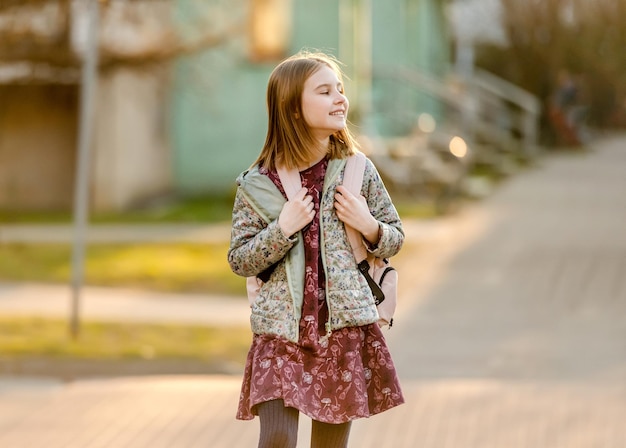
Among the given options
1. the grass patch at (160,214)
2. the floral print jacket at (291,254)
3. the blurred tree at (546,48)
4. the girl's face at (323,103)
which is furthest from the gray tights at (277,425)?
the blurred tree at (546,48)

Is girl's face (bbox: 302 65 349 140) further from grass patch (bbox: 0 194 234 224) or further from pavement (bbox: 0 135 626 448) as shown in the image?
grass patch (bbox: 0 194 234 224)

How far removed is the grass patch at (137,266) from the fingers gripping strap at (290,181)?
7.30m

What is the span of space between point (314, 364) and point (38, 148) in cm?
1509

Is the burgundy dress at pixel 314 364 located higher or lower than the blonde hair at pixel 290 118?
lower

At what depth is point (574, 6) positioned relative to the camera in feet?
85.9

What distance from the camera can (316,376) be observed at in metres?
Answer: 4.09

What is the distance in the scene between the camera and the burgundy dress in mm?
4043

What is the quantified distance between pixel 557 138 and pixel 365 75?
32.5ft

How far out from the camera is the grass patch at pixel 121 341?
839cm

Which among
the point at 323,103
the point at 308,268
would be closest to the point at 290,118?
the point at 323,103

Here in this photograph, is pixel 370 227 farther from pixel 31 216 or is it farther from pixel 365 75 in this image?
pixel 365 75

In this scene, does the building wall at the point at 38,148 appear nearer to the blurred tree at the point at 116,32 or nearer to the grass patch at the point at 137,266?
the blurred tree at the point at 116,32

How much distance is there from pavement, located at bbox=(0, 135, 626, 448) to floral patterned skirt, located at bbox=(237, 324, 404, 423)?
2.16m

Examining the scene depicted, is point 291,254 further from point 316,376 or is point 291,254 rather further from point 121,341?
point 121,341
